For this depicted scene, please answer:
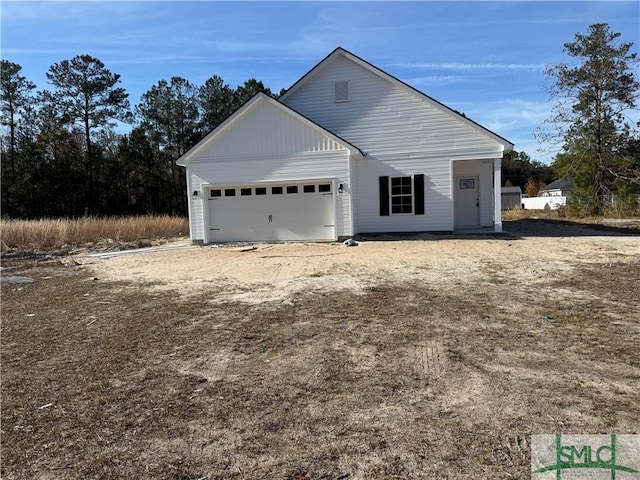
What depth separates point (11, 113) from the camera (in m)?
37.4

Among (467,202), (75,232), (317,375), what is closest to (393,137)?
(467,202)

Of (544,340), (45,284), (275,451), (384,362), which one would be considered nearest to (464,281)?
(544,340)

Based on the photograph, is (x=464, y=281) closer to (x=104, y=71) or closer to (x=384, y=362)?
(x=384, y=362)

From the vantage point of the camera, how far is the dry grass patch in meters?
18.2

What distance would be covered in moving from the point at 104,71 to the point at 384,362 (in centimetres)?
4088

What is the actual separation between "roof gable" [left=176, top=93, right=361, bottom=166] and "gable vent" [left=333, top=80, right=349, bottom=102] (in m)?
2.81

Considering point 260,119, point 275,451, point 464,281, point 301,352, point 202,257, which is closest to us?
point 275,451

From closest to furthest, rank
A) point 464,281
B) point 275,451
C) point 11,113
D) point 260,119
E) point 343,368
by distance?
point 275,451 < point 343,368 < point 464,281 < point 260,119 < point 11,113

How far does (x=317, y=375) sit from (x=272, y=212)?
1264cm

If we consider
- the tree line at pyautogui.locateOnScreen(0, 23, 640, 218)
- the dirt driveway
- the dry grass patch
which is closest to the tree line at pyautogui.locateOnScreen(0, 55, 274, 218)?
the tree line at pyautogui.locateOnScreen(0, 23, 640, 218)

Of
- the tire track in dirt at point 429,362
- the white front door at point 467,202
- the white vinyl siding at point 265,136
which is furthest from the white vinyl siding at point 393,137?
the tire track in dirt at point 429,362

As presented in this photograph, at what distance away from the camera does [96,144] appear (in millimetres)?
39812

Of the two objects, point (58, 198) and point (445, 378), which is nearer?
point (445, 378)

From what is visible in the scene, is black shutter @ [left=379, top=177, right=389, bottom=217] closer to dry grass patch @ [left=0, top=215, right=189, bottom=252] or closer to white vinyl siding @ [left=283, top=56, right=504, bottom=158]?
white vinyl siding @ [left=283, top=56, right=504, bottom=158]
